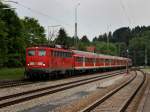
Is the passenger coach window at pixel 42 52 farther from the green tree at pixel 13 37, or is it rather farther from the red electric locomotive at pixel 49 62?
the green tree at pixel 13 37

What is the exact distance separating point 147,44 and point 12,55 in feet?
369

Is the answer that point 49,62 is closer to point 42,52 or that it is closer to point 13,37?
point 42,52

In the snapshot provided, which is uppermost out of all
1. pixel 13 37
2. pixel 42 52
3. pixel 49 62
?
pixel 13 37

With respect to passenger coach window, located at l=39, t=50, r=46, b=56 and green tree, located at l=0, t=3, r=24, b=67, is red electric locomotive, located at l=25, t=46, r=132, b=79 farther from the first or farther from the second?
green tree, located at l=0, t=3, r=24, b=67

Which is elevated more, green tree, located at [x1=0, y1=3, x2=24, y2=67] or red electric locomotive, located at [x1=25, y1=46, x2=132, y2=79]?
green tree, located at [x1=0, y1=3, x2=24, y2=67]

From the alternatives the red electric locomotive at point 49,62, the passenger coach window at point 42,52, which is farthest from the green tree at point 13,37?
the passenger coach window at point 42,52

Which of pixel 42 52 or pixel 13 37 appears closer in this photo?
pixel 42 52

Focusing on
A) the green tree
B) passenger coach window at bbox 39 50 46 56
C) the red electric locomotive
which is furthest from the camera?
the green tree

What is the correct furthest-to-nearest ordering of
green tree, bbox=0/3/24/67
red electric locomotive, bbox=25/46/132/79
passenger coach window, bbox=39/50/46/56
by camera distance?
green tree, bbox=0/3/24/67
passenger coach window, bbox=39/50/46/56
red electric locomotive, bbox=25/46/132/79

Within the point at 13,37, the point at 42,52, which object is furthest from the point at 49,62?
the point at 13,37

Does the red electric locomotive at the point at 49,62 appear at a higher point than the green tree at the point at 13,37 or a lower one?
lower

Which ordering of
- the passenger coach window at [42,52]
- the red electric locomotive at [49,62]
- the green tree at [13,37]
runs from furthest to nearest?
the green tree at [13,37], the passenger coach window at [42,52], the red electric locomotive at [49,62]

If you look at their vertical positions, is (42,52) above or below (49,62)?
above

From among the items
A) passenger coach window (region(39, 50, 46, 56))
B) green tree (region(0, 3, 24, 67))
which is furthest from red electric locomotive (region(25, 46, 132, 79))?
green tree (region(0, 3, 24, 67))
